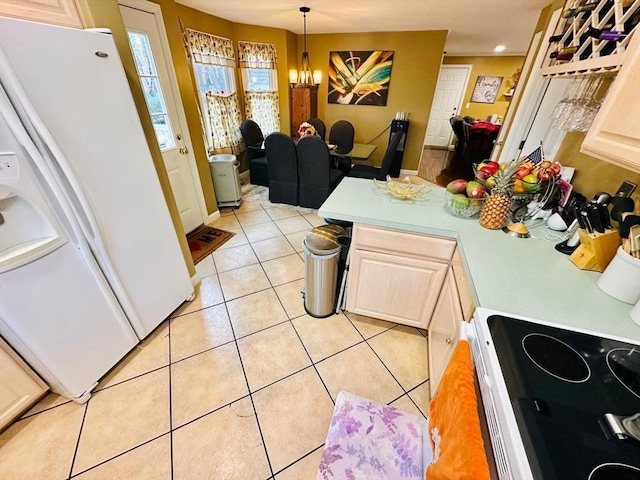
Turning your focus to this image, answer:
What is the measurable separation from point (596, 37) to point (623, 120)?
42cm

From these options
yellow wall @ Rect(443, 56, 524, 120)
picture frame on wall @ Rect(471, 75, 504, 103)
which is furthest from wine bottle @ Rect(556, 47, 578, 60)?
picture frame on wall @ Rect(471, 75, 504, 103)

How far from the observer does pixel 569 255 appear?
3.63 feet

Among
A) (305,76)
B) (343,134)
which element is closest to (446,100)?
(343,134)

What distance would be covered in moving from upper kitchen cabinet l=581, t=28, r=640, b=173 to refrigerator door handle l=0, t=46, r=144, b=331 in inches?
76.8

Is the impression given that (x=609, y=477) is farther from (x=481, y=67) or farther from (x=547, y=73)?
(x=481, y=67)

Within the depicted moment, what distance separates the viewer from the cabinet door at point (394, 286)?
1.42 metres

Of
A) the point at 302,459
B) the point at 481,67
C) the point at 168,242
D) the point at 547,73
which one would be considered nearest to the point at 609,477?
the point at 302,459

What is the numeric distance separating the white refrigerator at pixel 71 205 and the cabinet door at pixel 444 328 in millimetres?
1698

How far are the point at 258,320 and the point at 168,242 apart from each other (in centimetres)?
82

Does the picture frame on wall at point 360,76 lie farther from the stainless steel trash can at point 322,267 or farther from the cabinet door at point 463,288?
the cabinet door at point 463,288

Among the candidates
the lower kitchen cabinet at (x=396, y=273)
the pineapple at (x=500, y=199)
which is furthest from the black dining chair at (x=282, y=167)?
the pineapple at (x=500, y=199)

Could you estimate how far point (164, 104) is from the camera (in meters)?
2.43

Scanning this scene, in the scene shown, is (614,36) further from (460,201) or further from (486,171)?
(460,201)

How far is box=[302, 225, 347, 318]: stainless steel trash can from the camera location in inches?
63.6
